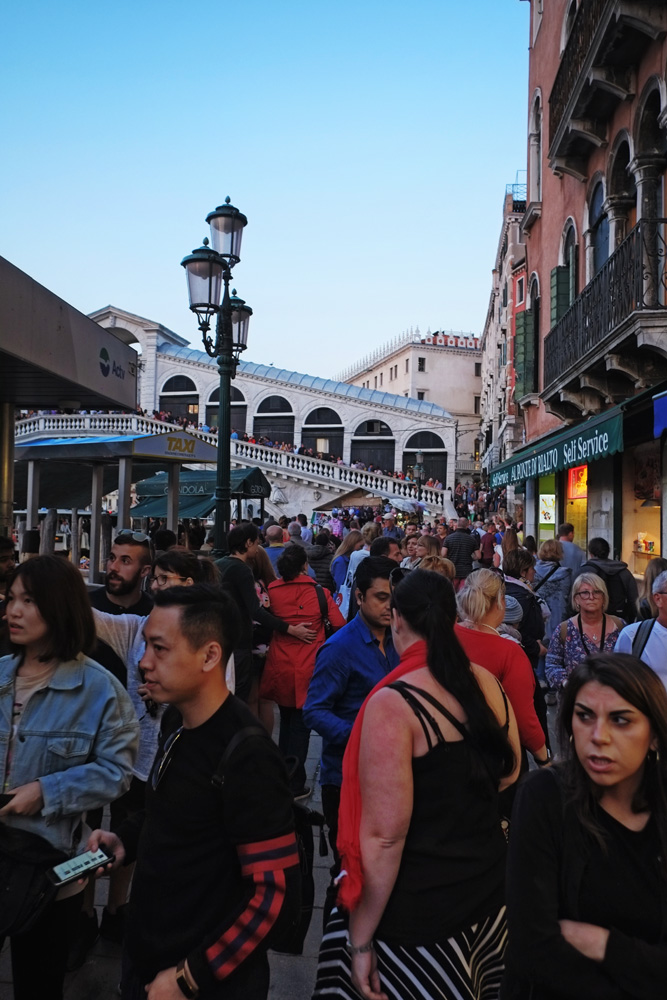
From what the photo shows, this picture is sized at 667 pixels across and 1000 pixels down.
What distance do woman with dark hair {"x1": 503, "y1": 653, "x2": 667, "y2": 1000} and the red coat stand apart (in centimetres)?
348

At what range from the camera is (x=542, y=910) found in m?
1.68

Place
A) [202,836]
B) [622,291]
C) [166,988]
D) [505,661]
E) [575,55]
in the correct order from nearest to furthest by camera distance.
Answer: [166,988] → [202,836] → [505,661] → [622,291] → [575,55]

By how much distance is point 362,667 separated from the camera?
3494mm

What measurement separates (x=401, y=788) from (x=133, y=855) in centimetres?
92

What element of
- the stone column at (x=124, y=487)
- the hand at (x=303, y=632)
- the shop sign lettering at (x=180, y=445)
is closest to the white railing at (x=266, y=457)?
the shop sign lettering at (x=180, y=445)

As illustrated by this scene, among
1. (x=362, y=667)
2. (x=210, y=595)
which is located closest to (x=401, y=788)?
(x=210, y=595)

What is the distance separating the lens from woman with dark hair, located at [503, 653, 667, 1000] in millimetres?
1657

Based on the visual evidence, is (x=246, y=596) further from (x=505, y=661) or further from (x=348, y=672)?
(x=505, y=661)

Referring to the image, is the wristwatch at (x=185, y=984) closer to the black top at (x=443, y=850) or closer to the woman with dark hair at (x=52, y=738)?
the black top at (x=443, y=850)

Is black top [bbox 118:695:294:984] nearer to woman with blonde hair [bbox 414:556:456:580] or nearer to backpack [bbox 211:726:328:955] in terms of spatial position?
backpack [bbox 211:726:328:955]

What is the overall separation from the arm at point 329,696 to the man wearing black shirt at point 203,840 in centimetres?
138

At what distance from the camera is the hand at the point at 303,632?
530 centimetres

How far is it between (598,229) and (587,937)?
42.9 ft

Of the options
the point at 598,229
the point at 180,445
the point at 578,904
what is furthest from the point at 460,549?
the point at 578,904
